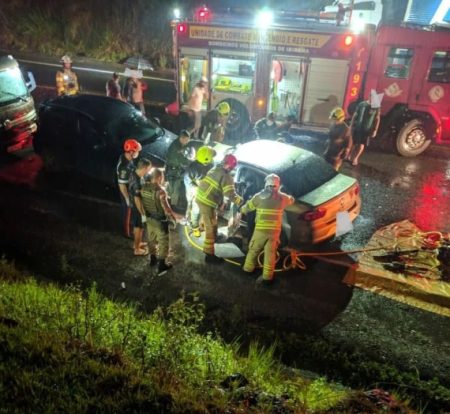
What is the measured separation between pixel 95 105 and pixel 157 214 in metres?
3.61

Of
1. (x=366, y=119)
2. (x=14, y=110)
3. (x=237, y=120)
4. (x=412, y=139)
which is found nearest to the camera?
(x=14, y=110)

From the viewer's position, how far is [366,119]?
9.55m

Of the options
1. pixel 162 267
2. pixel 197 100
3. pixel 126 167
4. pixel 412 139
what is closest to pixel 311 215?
pixel 162 267

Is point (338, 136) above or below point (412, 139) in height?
above

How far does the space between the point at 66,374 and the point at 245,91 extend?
28.5ft

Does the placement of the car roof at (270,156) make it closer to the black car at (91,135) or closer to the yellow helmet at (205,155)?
the yellow helmet at (205,155)

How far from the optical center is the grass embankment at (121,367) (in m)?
3.42

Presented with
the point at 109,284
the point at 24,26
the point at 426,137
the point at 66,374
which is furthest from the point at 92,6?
the point at 66,374

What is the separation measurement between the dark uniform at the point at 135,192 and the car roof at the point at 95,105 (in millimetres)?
2559

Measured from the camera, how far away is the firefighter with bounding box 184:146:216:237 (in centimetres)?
641

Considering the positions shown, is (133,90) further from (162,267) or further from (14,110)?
(162,267)

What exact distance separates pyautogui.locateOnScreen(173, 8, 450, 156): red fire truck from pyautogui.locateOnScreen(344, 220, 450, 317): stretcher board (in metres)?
4.51

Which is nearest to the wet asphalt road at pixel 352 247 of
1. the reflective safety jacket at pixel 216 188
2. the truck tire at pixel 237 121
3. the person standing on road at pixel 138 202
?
the person standing on road at pixel 138 202

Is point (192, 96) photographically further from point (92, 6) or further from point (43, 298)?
point (92, 6)
